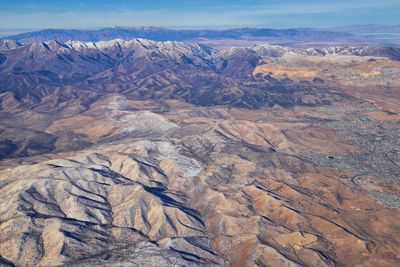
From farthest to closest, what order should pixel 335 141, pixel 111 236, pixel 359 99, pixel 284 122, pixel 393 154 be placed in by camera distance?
pixel 359 99 → pixel 284 122 → pixel 335 141 → pixel 393 154 → pixel 111 236

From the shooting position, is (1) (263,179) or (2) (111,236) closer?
(2) (111,236)

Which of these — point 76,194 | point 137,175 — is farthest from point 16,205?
point 137,175

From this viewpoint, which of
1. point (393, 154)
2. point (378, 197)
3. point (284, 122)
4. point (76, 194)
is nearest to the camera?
point (76, 194)

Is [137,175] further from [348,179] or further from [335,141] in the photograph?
[335,141]

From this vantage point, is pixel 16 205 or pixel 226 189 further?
pixel 226 189

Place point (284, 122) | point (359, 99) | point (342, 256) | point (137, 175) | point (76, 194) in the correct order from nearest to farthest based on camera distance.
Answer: point (342, 256) < point (76, 194) < point (137, 175) < point (284, 122) < point (359, 99)

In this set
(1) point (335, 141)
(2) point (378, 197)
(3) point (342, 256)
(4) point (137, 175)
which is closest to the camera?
(3) point (342, 256)

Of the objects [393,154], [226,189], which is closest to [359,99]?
[393,154]

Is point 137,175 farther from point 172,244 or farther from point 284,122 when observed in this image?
point 284,122
